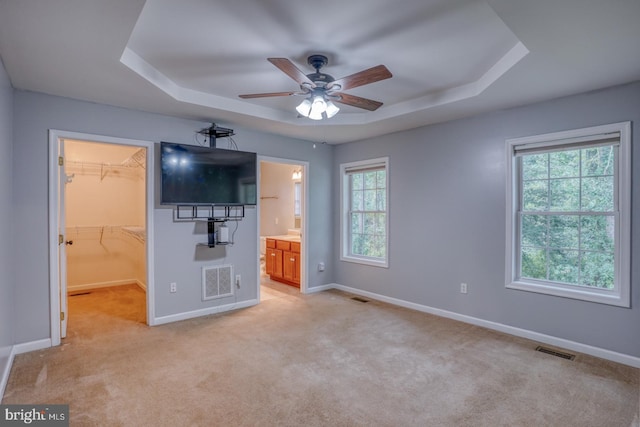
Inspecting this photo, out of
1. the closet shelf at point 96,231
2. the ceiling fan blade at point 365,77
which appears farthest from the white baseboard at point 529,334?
the closet shelf at point 96,231

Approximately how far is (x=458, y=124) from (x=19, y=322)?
4940mm

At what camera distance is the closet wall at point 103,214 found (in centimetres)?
537

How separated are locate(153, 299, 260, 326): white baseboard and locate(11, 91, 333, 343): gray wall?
1.9 inches

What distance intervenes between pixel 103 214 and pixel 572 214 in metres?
6.49

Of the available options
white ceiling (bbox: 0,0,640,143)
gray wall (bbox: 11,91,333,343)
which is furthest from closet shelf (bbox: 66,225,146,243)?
white ceiling (bbox: 0,0,640,143)

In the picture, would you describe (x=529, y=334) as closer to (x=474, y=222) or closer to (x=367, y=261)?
(x=474, y=222)

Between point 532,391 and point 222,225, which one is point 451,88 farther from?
point 222,225

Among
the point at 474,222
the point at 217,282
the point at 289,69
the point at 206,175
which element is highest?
the point at 289,69

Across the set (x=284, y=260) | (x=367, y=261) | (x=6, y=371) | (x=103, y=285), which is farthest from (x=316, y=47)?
(x=103, y=285)

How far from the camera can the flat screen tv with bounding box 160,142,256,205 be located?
3.69m

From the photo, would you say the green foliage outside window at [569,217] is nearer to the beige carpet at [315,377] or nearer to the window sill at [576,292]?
the window sill at [576,292]

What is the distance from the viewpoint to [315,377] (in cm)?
262

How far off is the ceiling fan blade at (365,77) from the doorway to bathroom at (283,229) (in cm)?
229

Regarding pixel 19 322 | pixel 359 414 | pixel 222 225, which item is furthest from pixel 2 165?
pixel 359 414
